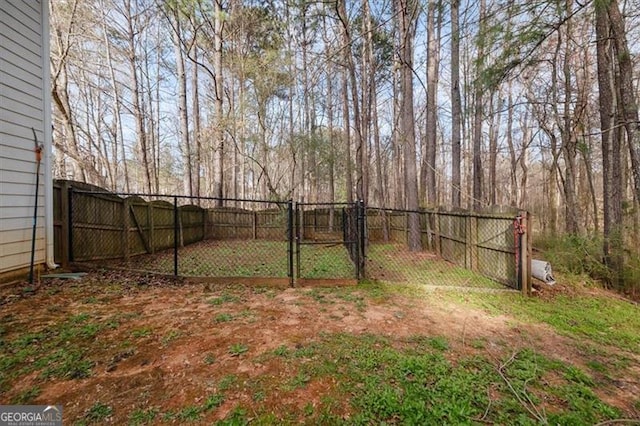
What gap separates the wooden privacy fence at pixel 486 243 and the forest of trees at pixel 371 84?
84 centimetres

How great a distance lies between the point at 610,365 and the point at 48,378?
4540 mm

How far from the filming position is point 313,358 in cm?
231

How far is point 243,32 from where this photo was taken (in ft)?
38.2

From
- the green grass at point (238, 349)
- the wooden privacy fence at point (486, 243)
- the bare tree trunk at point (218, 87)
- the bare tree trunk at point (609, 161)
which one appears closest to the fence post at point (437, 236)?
the wooden privacy fence at point (486, 243)

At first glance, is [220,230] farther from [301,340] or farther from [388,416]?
[388,416]

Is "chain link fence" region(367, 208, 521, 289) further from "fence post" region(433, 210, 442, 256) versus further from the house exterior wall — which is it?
the house exterior wall

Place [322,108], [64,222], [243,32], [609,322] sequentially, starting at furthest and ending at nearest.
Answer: [322,108] < [243,32] < [64,222] < [609,322]

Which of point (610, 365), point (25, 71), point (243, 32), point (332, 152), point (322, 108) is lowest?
point (610, 365)

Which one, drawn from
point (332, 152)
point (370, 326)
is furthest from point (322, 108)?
point (370, 326)

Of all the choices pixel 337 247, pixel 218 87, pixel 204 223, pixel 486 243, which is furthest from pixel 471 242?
pixel 218 87

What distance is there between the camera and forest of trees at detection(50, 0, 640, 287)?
4359 mm
